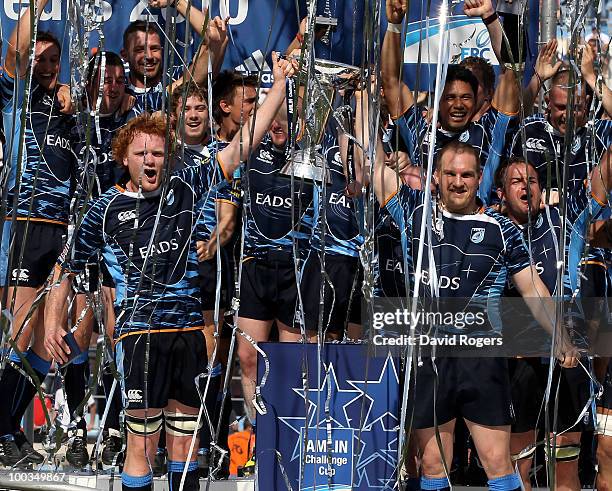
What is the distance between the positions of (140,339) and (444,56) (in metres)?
1.45

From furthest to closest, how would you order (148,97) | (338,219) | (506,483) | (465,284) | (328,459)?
(148,97)
(338,219)
(465,284)
(506,483)
(328,459)

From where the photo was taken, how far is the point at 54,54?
4.23 metres

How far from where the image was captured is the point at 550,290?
153 inches

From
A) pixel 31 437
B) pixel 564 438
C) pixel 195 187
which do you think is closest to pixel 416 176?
pixel 195 187

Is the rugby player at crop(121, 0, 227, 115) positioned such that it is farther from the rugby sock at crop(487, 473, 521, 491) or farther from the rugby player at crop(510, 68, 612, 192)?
the rugby sock at crop(487, 473, 521, 491)

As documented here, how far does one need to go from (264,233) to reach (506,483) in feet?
4.73

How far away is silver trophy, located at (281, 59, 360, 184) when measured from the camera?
3555mm

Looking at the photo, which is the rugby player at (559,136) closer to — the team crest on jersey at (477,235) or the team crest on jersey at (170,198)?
the team crest on jersey at (477,235)

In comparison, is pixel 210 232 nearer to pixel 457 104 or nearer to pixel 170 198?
pixel 170 198

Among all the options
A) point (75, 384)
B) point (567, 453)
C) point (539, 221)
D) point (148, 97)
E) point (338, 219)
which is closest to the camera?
point (567, 453)

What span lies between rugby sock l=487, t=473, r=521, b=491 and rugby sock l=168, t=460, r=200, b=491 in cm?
104

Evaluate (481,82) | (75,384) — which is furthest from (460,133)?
(75,384)

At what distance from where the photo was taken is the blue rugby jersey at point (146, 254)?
3.72 metres

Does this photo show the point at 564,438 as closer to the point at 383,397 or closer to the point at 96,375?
the point at 383,397
